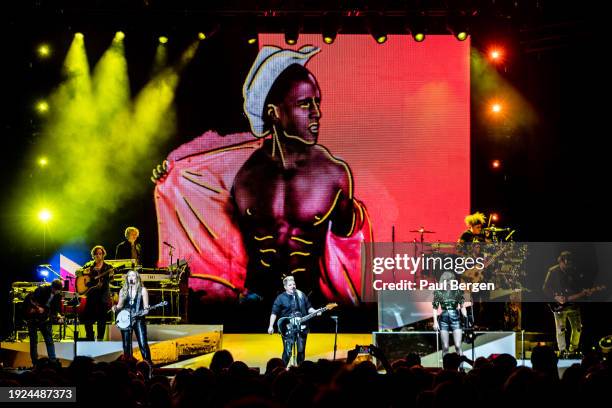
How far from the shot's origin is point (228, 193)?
1505 cm

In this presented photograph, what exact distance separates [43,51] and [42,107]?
109 cm

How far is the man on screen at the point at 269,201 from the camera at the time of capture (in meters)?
14.7

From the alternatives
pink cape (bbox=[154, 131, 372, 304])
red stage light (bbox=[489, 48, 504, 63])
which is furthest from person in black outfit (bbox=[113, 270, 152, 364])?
red stage light (bbox=[489, 48, 504, 63])

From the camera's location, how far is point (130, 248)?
13930 mm

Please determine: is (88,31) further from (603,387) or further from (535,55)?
(603,387)

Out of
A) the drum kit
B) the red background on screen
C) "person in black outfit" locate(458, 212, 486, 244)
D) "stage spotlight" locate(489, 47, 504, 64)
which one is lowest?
the drum kit

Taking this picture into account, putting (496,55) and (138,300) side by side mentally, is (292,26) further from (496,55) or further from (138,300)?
(138,300)

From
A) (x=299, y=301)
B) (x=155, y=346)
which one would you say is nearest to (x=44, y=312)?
(x=155, y=346)

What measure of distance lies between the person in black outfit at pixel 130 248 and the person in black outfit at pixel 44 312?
186cm

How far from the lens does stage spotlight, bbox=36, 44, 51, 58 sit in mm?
14773

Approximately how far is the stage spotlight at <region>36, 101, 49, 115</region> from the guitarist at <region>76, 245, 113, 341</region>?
13.2ft

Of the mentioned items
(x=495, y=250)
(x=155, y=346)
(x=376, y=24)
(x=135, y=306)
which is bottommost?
(x=155, y=346)

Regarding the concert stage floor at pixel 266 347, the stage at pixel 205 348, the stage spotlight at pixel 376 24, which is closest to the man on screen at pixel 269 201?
the concert stage floor at pixel 266 347

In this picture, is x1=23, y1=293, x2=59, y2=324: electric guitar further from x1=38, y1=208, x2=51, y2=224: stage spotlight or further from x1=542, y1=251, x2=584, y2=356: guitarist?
x1=542, y1=251, x2=584, y2=356: guitarist
